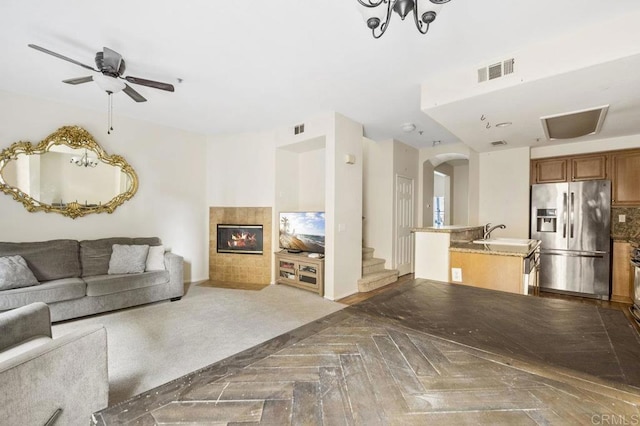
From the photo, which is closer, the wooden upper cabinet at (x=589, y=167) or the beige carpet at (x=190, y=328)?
the beige carpet at (x=190, y=328)

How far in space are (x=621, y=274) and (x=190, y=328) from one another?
5.63 m

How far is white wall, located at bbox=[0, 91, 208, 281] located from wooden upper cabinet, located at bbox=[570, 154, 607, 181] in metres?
6.11

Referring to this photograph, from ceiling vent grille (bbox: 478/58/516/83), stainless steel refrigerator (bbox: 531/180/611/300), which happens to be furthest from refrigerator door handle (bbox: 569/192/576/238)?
ceiling vent grille (bbox: 478/58/516/83)

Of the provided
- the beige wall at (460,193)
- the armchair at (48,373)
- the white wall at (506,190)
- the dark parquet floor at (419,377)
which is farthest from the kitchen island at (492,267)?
the beige wall at (460,193)

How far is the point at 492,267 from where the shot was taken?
8.21 ft

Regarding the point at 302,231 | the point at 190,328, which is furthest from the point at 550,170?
the point at 190,328

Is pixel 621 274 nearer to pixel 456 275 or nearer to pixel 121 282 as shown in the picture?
pixel 456 275

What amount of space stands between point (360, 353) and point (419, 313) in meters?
0.41

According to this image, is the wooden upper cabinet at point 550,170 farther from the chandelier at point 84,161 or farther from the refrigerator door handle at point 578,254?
the chandelier at point 84,161

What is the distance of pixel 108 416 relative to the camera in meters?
0.55

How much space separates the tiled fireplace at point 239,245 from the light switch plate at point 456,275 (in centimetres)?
287

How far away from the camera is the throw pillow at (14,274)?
2.75m

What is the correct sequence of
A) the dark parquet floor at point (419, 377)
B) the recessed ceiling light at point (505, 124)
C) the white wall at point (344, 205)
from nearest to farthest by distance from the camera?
the dark parquet floor at point (419, 377) → the recessed ceiling light at point (505, 124) → the white wall at point (344, 205)

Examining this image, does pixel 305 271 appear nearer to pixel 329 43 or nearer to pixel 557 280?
pixel 329 43
